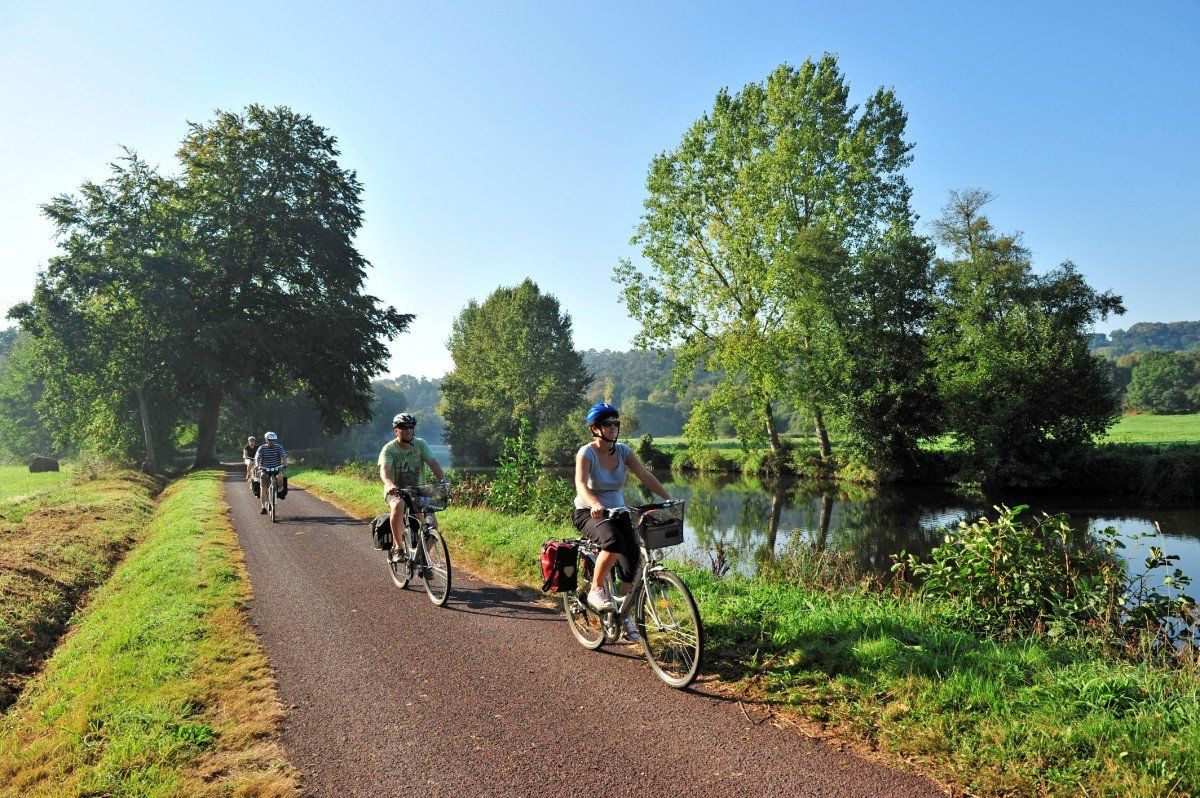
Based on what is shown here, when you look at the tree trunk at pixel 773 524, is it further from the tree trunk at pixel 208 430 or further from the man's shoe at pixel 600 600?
the tree trunk at pixel 208 430

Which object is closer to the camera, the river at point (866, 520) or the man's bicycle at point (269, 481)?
the river at point (866, 520)

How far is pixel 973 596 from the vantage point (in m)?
6.21

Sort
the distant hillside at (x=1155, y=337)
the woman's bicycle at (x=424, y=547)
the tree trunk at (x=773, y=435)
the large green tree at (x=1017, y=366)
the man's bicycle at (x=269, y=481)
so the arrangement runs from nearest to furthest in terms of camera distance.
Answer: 1. the woman's bicycle at (x=424, y=547)
2. the man's bicycle at (x=269, y=481)
3. the large green tree at (x=1017, y=366)
4. the tree trunk at (x=773, y=435)
5. the distant hillside at (x=1155, y=337)

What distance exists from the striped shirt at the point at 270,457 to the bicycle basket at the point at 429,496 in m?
9.30

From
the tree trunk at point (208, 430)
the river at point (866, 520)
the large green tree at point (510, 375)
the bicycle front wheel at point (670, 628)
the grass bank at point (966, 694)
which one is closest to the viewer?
the grass bank at point (966, 694)

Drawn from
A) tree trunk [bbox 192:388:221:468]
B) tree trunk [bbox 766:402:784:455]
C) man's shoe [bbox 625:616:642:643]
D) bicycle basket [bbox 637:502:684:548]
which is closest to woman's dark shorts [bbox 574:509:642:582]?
bicycle basket [bbox 637:502:684:548]

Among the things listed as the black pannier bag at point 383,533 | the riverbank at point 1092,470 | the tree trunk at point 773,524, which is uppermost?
the black pannier bag at point 383,533

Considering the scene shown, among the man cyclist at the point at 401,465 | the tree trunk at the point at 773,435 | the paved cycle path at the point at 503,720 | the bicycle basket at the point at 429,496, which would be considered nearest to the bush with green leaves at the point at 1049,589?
the paved cycle path at the point at 503,720

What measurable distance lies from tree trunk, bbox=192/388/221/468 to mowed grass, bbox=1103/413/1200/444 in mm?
44456

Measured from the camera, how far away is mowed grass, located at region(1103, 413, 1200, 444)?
3266 centimetres

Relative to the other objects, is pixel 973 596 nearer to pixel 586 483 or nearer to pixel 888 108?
pixel 586 483

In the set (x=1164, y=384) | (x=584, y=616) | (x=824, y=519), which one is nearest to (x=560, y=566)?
(x=584, y=616)

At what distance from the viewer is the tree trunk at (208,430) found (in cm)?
3447

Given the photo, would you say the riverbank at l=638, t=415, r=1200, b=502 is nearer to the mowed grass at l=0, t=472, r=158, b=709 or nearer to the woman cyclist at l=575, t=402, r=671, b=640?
the mowed grass at l=0, t=472, r=158, b=709
